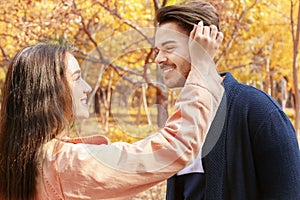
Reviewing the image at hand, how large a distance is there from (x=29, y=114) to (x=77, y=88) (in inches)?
5.8

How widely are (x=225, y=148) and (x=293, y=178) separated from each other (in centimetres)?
22

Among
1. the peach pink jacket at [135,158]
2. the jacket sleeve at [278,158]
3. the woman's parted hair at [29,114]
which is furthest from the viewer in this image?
the jacket sleeve at [278,158]

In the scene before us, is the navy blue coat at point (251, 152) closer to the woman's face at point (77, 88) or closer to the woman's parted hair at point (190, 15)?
the woman's parted hair at point (190, 15)

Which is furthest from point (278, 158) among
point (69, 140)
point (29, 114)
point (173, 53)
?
point (29, 114)

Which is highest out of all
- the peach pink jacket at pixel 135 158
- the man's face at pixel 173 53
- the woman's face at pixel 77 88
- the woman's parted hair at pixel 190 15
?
the woman's parted hair at pixel 190 15

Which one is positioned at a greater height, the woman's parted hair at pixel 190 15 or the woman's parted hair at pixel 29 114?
the woman's parted hair at pixel 190 15

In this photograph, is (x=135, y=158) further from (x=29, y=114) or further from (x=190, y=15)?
(x=190, y=15)

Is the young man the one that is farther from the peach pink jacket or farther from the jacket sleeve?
the peach pink jacket

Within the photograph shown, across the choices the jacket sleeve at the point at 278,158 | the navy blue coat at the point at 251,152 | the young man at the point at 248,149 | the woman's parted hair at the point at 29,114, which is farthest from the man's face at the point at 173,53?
the woman's parted hair at the point at 29,114

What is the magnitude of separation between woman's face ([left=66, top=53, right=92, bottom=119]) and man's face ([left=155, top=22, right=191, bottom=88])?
0.39 meters

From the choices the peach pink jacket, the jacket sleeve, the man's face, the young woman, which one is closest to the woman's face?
the young woman

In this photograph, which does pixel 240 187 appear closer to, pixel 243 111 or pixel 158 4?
pixel 243 111

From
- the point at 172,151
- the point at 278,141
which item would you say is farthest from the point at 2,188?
the point at 278,141

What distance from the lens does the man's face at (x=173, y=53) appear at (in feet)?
4.74
